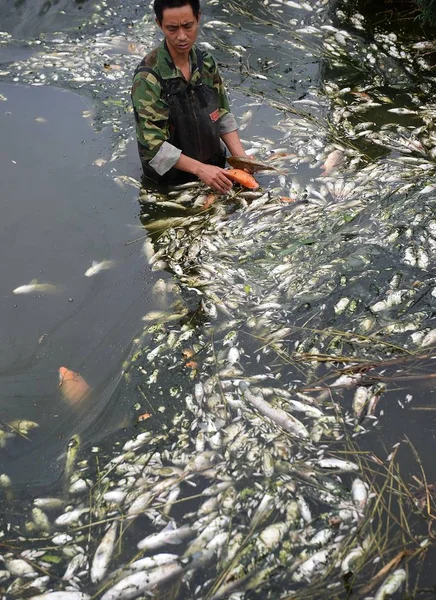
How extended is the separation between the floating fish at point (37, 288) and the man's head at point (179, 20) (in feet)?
6.38

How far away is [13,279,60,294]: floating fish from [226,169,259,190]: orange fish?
1659mm

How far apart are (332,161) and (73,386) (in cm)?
319

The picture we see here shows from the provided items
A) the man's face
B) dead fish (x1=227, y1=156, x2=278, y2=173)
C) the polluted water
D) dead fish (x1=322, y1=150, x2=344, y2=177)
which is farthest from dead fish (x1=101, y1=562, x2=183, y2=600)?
dead fish (x1=322, y1=150, x2=344, y2=177)

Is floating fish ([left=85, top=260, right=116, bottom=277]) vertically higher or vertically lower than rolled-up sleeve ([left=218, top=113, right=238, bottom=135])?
lower

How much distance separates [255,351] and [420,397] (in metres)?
1.00

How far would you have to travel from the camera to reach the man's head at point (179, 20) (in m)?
4.38

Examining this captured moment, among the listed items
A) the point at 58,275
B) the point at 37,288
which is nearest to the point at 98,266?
the point at 58,275

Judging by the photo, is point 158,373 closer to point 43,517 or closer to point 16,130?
point 43,517

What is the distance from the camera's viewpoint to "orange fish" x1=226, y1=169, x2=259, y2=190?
17.3 feet

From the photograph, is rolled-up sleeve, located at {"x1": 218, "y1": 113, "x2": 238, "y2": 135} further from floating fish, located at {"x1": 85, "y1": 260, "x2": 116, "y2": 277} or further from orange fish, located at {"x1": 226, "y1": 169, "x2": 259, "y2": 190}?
floating fish, located at {"x1": 85, "y1": 260, "x2": 116, "y2": 277}

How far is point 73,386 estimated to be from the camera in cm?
401

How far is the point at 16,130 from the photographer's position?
6.52 metres

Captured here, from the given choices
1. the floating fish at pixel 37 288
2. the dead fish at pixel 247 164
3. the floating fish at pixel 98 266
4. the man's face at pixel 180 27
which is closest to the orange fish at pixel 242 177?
the dead fish at pixel 247 164

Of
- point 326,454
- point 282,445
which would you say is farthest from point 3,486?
point 326,454
